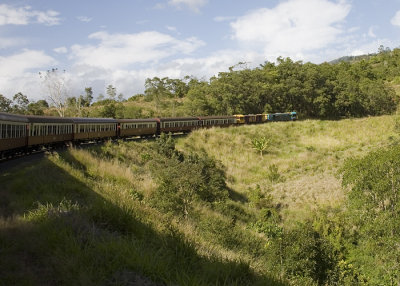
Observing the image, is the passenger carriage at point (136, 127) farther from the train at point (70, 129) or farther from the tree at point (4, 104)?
the tree at point (4, 104)

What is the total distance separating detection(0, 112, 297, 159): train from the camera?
17391 millimetres

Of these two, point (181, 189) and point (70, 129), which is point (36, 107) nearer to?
point (70, 129)

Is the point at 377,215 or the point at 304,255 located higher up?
the point at 377,215

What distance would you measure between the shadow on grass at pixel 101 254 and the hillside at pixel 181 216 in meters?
0.02

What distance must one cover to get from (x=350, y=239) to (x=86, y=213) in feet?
61.9

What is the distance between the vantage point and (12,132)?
17.3m

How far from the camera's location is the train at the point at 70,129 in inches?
685

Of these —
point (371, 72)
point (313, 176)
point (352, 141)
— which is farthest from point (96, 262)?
point (371, 72)

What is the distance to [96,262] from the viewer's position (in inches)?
165

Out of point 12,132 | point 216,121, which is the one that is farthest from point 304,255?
point 216,121

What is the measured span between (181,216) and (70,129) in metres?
17.6

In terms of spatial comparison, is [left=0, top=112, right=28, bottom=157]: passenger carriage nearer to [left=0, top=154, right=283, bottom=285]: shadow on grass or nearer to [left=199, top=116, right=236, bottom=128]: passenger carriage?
[left=0, top=154, right=283, bottom=285]: shadow on grass

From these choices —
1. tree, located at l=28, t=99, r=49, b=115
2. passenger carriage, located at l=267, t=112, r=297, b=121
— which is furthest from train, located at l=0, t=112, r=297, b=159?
tree, located at l=28, t=99, r=49, b=115

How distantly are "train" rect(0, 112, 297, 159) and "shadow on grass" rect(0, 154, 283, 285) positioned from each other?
43.0ft
